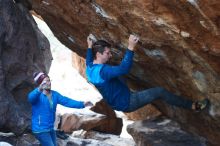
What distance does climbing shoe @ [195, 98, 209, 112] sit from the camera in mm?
8363

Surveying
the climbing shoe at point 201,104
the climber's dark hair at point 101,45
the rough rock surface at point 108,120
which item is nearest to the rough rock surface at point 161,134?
the climbing shoe at point 201,104

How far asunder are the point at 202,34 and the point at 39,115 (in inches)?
139

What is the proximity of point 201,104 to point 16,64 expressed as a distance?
18.4ft

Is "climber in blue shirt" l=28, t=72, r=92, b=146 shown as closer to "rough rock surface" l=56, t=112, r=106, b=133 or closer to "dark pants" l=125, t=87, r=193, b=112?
"dark pants" l=125, t=87, r=193, b=112

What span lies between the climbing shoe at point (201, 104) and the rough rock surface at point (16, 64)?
5.03 meters

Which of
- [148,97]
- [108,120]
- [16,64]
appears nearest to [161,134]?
[148,97]

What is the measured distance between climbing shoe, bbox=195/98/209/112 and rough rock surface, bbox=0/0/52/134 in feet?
16.5

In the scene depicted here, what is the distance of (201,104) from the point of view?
8.54m

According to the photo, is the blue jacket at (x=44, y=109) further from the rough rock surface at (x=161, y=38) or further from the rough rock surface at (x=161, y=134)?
the rough rock surface at (x=161, y=134)

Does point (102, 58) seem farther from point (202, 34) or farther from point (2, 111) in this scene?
point (2, 111)

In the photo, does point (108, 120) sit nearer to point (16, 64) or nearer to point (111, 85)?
point (16, 64)

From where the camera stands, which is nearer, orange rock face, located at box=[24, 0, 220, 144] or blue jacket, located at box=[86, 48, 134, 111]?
orange rock face, located at box=[24, 0, 220, 144]

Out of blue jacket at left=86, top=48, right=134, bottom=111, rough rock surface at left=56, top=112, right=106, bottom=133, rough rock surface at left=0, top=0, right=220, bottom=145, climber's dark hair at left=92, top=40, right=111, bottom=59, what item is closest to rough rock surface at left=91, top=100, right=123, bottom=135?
rough rock surface at left=56, top=112, right=106, bottom=133

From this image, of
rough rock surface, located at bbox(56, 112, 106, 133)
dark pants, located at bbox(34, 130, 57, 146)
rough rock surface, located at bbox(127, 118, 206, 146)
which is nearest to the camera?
dark pants, located at bbox(34, 130, 57, 146)
